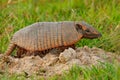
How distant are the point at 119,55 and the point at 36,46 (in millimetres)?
1068

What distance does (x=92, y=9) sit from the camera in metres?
8.70

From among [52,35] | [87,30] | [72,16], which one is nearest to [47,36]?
[52,35]

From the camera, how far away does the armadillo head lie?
677 centimetres

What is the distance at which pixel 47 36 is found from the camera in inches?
266

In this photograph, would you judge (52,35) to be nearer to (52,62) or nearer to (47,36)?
(47,36)

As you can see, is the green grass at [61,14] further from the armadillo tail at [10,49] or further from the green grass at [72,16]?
the armadillo tail at [10,49]

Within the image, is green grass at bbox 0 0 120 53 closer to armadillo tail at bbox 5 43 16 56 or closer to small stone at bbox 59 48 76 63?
armadillo tail at bbox 5 43 16 56

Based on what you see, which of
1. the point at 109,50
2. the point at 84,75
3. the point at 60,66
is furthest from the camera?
the point at 109,50

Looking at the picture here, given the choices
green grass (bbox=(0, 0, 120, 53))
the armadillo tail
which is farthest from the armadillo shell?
green grass (bbox=(0, 0, 120, 53))

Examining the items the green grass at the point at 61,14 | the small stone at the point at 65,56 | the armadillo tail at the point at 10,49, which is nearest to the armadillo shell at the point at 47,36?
the armadillo tail at the point at 10,49

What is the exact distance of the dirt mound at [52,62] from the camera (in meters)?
6.33

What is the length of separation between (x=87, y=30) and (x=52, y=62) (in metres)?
0.67

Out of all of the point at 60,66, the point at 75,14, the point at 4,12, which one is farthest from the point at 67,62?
the point at 4,12

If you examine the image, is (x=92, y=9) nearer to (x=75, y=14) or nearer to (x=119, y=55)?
(x=75, y=14)
